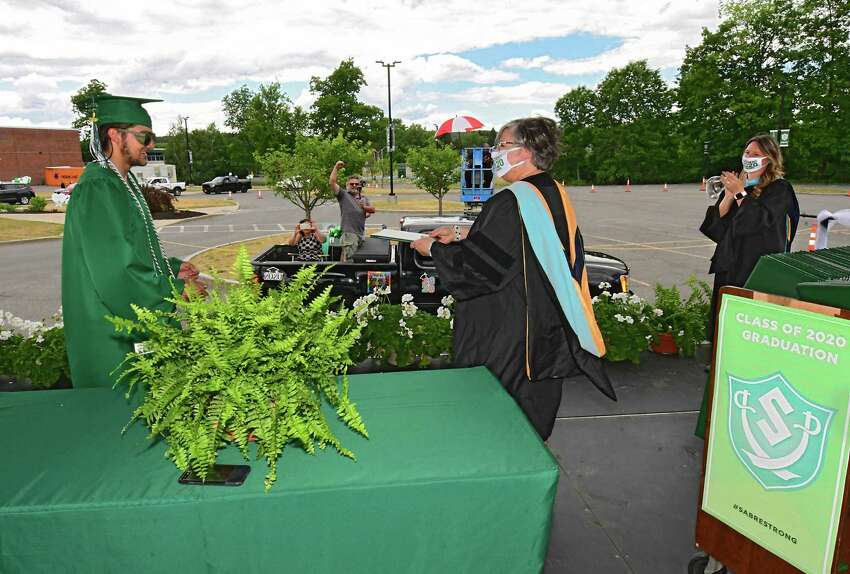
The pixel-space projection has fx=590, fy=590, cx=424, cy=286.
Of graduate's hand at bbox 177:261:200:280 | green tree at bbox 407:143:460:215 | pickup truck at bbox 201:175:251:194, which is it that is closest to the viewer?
graduate's hand at bbox 177:261:200:280

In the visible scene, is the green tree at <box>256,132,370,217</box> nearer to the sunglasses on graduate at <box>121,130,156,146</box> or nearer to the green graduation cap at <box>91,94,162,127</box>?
the sunglasses on graduate at <box>121,130,156,146</box>

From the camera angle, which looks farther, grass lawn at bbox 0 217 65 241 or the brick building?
the brick building

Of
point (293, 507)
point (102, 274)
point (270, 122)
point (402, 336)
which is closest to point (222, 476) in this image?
point (293, 507)

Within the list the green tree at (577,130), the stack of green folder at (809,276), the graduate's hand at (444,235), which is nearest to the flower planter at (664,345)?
the stack of green folder at (809,276)

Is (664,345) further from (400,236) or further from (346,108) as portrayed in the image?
(346,108)

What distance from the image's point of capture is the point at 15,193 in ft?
124

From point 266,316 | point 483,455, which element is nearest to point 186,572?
→ point 266,316

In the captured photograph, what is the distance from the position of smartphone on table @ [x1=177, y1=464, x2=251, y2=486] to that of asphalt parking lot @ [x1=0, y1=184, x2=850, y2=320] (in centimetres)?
996

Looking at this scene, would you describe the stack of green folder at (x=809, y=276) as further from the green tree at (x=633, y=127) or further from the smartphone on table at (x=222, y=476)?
the green tree at (x=633, y=127)

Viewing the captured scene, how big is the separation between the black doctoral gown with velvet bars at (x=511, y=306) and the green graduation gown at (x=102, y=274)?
1.50 meters

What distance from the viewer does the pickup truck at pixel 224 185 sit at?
51062 millimetres

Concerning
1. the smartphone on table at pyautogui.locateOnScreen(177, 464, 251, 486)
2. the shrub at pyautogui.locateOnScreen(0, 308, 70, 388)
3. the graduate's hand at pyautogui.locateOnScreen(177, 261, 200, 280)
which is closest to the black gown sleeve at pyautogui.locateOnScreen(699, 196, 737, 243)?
the graduate's hand at pyautogui.locateOnScreen(177, 261, 200, 280)

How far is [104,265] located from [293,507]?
5.99ft

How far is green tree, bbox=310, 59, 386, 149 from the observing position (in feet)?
174
